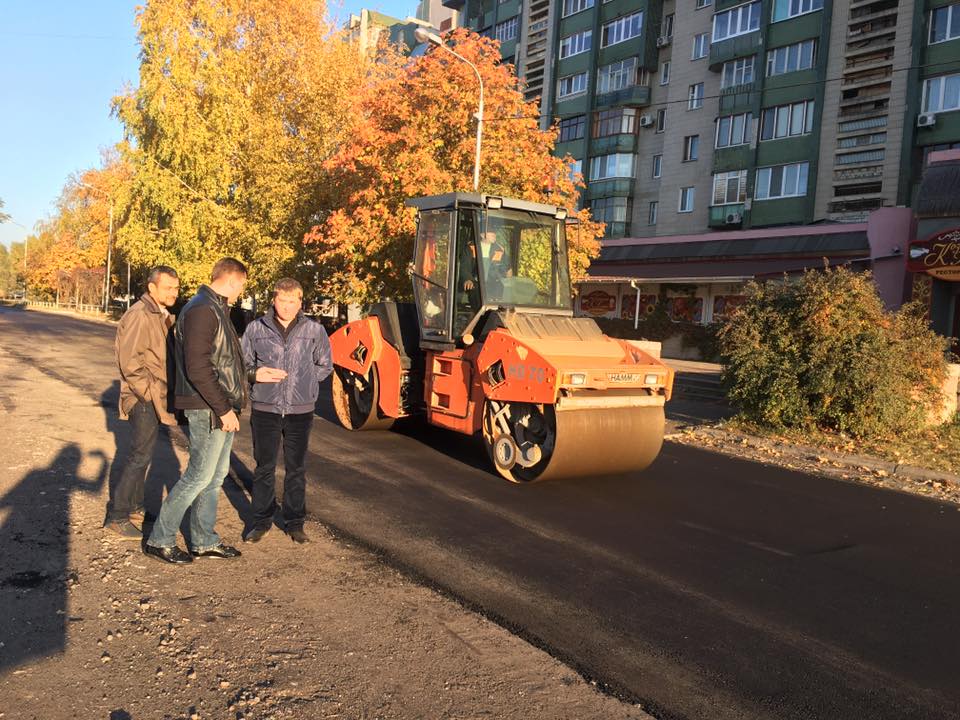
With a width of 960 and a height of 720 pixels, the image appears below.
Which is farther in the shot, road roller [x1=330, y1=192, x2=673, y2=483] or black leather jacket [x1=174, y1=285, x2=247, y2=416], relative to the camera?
road roller [x1=330, y1=192, x2=673, y2=483]

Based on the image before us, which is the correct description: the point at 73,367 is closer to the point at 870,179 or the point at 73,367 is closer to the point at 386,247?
the point at 386,247

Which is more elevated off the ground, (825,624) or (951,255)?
(951,255)

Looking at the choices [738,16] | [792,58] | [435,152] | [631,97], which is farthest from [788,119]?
[435,152]

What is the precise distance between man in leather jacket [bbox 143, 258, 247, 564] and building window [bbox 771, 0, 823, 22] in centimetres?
3307

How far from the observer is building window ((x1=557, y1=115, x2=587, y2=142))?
42.4 meters

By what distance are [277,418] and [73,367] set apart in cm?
1340

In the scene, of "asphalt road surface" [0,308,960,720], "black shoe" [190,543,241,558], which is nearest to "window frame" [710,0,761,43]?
"asphalt road surface" [0,308,960,720]

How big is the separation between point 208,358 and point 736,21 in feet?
116

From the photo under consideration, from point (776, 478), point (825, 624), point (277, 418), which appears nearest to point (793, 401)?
point (776, 478)

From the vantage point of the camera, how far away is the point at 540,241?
357 inches

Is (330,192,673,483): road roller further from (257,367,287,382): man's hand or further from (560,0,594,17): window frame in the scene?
(560,0,594,17): window frame

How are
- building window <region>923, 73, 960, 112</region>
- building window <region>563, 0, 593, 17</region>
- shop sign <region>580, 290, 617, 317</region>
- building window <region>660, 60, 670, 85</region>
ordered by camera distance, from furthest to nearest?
building window <region>563, 0, 593, 17</region> < building window <region>660, 60, 670, 85</region> < shop sign <region>580, 290, 617, 317</region> < building window <region>923, 73, 960, 112</region>

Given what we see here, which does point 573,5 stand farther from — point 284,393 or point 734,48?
point 284,393

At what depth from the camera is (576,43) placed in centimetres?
4356
